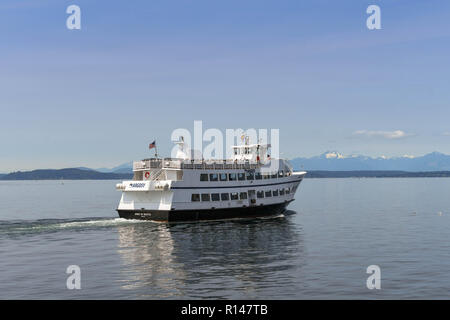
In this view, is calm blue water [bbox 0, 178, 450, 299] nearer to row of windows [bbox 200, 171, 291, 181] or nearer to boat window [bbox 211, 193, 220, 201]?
boat window [bbox 211, 193, 220, 201]

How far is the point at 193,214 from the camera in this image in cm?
5625

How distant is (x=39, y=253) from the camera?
127ft

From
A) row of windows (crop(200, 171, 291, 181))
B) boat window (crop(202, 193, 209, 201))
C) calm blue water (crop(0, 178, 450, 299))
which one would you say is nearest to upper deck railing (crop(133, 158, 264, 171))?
row of windows (crop(200, 171, 291, 181))

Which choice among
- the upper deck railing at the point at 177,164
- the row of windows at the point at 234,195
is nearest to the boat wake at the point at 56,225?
the upper deck railing at the point at 177,164

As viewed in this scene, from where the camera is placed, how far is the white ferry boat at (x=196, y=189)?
5491 centimetres

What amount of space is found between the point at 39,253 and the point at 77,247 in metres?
3.54

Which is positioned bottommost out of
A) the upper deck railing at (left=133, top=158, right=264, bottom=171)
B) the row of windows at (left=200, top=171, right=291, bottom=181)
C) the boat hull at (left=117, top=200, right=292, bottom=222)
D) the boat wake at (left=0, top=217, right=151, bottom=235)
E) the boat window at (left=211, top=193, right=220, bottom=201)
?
the boat wake at (left=0, top=217, right=151, bottom=235)

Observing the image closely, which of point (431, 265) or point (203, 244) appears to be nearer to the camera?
point (431, 265)

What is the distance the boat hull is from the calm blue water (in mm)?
1220

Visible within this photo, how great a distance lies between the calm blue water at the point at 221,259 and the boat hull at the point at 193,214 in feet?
4.00

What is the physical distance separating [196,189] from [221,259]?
69.3ft

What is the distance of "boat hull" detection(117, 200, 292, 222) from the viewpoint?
5500cm
